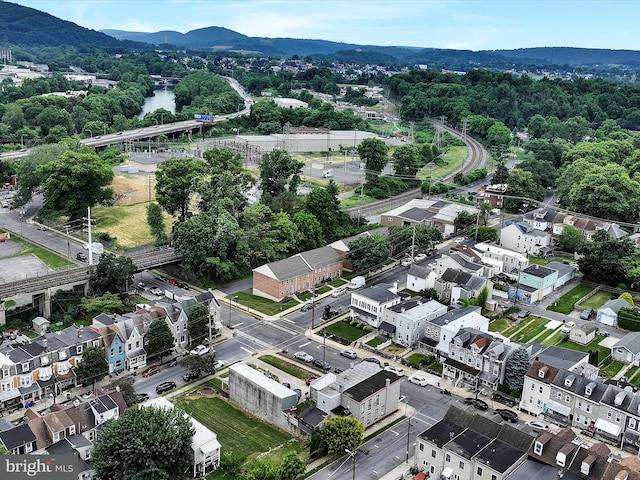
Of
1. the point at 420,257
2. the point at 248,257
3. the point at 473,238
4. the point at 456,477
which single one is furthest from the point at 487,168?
the point at 456,477

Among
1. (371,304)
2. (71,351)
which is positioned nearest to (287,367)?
(371,304)

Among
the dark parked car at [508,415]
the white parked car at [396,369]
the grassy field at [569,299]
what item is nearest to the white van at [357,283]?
the white parked car at [396,369]

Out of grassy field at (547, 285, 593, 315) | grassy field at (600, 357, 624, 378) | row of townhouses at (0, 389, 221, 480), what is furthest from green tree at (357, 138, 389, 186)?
row of townhouses at (0, 389, 221, 480)

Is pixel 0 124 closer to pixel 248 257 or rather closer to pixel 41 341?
pixel 248 257

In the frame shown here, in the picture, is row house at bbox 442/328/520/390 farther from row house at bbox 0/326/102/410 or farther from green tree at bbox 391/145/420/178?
green tree at bbox 391/145/420/178

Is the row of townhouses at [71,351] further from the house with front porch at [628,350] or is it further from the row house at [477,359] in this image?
the house with front porch at [628,350]
